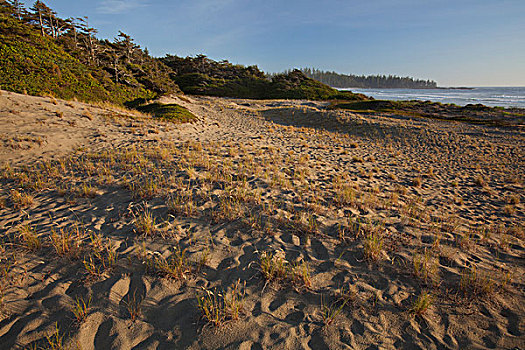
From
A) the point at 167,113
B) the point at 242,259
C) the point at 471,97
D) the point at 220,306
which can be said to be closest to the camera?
the point at 220,306

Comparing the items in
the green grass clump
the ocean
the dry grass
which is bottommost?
the dry grass

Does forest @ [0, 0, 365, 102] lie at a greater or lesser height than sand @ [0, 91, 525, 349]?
greater

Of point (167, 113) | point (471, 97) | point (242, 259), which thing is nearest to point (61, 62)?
point (167, 113)

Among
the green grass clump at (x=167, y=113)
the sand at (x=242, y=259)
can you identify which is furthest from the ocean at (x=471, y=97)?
the sand at (x=242, y=259)

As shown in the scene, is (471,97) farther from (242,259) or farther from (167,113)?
(242,259)

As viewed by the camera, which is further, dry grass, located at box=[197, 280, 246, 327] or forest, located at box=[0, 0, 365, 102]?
forest, located at box=[0, 0, 365, 102]

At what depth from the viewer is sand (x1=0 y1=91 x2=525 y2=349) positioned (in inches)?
103

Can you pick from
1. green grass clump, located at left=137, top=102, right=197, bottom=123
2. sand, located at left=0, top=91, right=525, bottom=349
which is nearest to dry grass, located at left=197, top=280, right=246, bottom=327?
sand, located at left=0, top=91, right=525, bottom=349

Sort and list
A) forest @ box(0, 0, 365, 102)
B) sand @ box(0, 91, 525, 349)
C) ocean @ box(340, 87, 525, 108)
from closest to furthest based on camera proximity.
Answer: sand @ box(0, 91, 525, 349), forest @ box(0, 0, 365, 102), ocean @ box(340, 87, 525, 108)

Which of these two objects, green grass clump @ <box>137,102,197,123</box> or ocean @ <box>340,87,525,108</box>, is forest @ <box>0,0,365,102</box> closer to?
green grass clump @ <box>137,102,197,123</box>

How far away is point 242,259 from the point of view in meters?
3.75

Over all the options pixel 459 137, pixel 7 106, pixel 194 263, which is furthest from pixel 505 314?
pixel 459 137

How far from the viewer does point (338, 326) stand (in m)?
2.68

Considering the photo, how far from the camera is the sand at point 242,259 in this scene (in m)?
2.61
